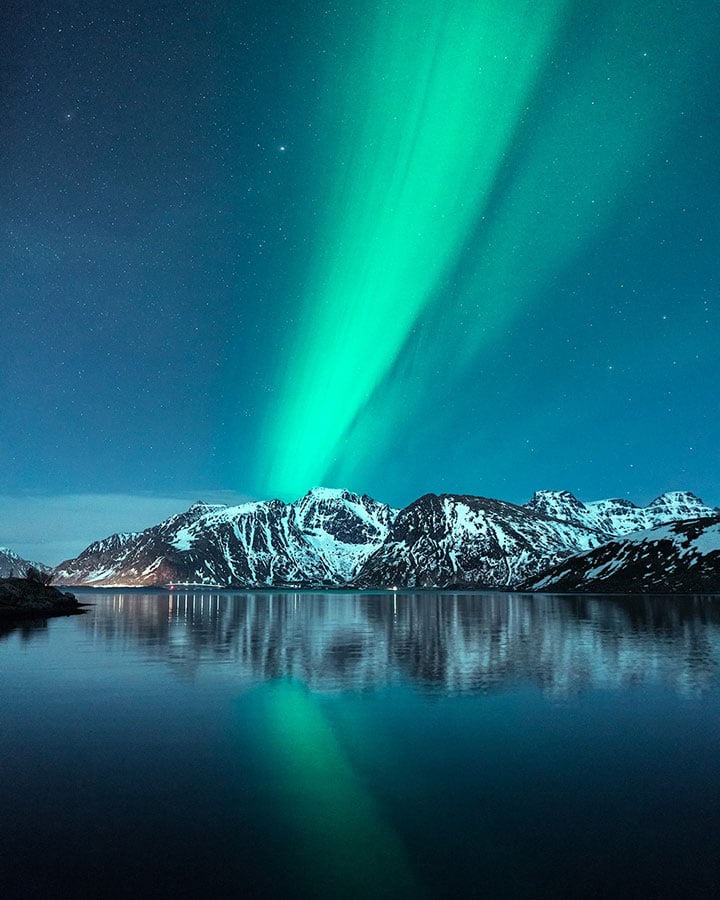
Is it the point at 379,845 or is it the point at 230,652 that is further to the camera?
the point at 230,652

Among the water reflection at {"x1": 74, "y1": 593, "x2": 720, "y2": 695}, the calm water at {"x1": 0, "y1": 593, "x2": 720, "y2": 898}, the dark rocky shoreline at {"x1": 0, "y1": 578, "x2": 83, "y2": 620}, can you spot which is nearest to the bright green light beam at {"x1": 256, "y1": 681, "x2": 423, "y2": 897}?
the calm water at {"x1": 0, "y1": 593, "x2": 720, "y2": 898}

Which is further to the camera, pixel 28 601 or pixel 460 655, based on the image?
pixel 28 601

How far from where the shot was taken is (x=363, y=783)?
57.5ft

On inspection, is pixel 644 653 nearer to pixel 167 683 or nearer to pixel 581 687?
pixel 581 687

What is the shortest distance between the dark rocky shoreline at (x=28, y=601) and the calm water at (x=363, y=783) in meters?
71.8

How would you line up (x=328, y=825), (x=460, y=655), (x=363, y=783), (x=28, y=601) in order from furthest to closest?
1. (x=28, y=601)
2. (x=460, y=655)
3. (x=363, y=783)
4. (x=328, y=825)

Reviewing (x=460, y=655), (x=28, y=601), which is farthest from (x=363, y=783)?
(x=28, y=601)

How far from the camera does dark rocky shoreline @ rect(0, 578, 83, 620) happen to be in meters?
97.7

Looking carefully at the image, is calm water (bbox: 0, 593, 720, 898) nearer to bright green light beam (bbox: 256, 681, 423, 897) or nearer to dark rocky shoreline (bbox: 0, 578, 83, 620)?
bright green light beam (bbox: 256, 681, 423, 897)

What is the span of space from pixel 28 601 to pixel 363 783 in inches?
4228

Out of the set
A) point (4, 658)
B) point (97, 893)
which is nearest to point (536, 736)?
point (97, 893)

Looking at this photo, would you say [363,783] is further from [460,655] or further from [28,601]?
[28,601]

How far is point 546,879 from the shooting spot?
1134cm

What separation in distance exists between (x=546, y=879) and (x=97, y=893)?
8509mm
